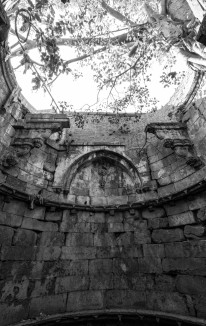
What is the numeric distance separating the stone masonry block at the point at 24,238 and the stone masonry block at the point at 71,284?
1.31 metres

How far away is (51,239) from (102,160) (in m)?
3.49

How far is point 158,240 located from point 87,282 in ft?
7.96

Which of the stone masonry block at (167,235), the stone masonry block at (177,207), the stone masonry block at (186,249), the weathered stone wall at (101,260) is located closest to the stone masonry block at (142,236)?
the weathered stone wall at (101,260)

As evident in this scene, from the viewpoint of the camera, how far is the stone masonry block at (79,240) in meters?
5.58

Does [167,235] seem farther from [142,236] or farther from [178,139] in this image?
[178,139]

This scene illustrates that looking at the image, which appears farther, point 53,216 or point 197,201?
point 53,216

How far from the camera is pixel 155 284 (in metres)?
4.96

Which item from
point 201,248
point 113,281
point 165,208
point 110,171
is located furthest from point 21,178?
point 201,248

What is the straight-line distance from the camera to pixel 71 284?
5.06m

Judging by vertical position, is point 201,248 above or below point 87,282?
above

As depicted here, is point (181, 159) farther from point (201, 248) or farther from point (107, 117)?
point (107, 117)

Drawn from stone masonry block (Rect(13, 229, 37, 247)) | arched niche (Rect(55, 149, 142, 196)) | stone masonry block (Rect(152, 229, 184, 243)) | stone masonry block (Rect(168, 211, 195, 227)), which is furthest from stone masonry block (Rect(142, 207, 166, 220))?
stone masonry block (Rect(13, 229, 37, 247))

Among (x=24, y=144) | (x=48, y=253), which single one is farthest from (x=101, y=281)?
(x=24, y=144)

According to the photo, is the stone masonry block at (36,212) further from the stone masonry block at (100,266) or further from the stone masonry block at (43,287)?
the stone masonry block at (100,266)
